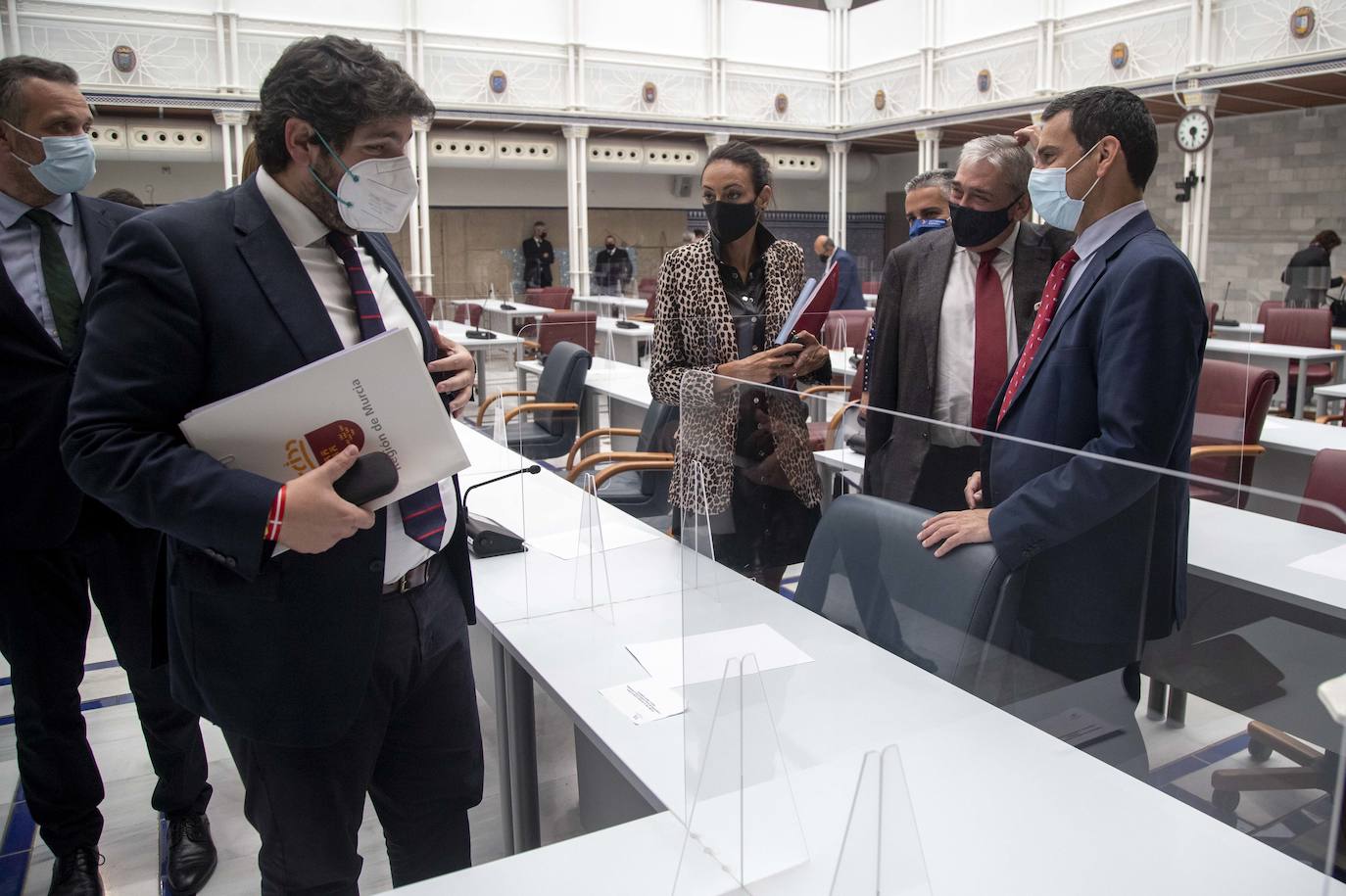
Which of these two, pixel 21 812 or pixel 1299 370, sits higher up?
pixel 1299 370

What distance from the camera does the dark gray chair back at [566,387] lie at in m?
5.57

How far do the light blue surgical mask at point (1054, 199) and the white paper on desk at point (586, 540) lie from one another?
1396 mm

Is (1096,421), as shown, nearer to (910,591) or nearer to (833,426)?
(833,426)

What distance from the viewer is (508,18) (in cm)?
1534

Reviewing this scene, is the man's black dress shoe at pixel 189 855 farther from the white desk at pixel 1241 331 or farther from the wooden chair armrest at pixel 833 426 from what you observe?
the white desk at pixel 1241 331

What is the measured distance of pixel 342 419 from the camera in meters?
1.41

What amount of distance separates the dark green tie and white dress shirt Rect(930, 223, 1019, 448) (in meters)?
2.19

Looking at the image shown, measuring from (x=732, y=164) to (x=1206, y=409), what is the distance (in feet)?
8.44

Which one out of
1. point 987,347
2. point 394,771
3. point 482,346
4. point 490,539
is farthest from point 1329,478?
point 482,346

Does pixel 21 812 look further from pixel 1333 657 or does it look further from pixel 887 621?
pixel 1333 657

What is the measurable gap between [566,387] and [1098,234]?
148 inches

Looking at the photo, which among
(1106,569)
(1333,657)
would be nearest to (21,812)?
(1106,569)

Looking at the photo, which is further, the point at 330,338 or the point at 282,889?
the point at 282,889

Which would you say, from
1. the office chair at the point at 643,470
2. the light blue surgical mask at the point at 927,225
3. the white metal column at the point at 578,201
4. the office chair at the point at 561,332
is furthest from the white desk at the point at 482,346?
the white metal column at the point at 578,201
